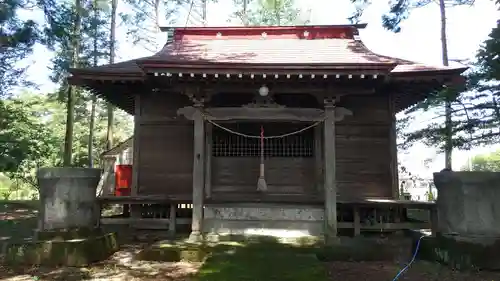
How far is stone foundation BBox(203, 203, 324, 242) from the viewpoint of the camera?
25.8 ft

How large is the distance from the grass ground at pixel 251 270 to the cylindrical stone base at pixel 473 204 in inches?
27.5

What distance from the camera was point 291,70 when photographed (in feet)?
23.2

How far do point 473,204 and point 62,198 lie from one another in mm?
7207

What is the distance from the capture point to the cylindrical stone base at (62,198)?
21.2 feet

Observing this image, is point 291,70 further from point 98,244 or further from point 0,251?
point 0,251

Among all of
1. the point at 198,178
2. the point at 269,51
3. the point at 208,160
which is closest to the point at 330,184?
the point at 198,178

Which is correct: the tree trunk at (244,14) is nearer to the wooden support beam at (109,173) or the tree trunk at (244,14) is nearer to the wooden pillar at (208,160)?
the wooden support beam at (109,173)

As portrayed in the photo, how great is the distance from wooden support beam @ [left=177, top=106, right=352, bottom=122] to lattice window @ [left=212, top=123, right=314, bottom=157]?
129 cm


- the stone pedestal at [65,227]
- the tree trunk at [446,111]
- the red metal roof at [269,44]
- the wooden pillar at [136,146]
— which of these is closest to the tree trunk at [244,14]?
the tree trunk at [446,111]

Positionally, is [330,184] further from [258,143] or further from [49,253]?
[49,253]

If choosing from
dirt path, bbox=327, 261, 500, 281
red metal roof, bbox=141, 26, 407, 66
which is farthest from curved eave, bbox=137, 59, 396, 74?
dirt path, bbox=327, 261, 500, 281

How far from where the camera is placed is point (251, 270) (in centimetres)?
547

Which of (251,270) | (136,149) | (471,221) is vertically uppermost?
(136,149)

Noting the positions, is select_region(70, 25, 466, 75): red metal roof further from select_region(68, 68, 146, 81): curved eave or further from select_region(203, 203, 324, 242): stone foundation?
select_region(203, 203, 324, 242): stone foundation
